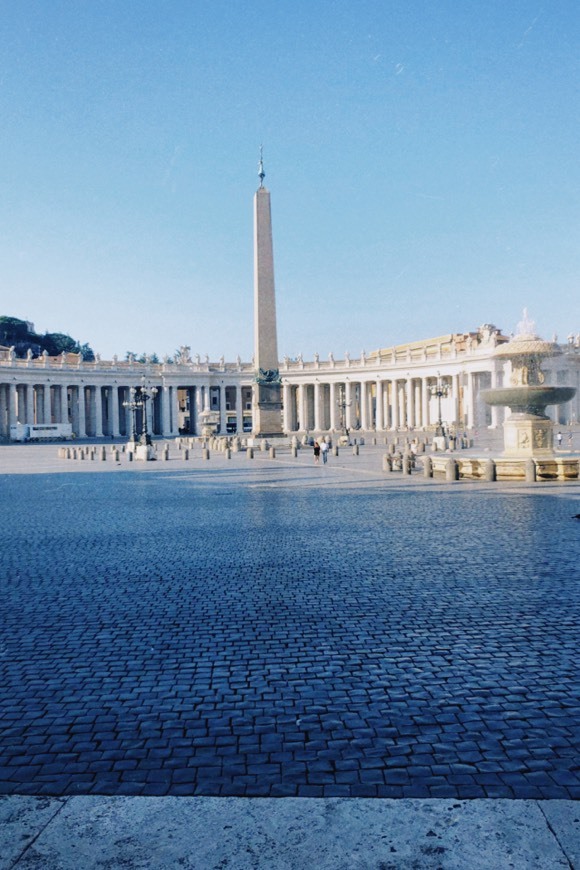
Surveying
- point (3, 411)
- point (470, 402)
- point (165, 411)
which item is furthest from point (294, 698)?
point (165, 411)

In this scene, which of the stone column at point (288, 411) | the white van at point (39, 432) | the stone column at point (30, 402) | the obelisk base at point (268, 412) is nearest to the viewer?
the obelisk base at point (268, 412)

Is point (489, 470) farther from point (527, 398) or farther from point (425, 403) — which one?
point (425, 403)

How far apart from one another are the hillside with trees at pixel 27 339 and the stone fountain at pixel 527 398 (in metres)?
99.0

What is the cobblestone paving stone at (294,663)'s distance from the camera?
14.1 feet

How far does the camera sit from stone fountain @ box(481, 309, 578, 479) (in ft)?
81.4

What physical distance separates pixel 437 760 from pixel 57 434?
81.1 m

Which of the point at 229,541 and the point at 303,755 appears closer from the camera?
the point at 303,755

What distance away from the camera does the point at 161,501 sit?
64.0ft

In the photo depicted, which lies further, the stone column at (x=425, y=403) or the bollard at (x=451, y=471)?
the stone column at (x=425, y=403)

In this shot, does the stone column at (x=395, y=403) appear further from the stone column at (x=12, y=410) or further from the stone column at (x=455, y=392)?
the stone column at (x=12, y=410)

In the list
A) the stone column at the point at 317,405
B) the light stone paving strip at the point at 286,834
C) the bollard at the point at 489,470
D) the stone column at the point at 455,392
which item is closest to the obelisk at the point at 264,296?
the bollard at the point at 489,470

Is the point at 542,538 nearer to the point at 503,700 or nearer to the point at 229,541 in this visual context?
the point at 229,541

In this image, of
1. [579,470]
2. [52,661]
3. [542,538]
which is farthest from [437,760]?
[579,470]

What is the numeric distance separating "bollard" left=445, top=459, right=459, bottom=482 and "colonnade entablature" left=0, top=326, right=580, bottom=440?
175ft
